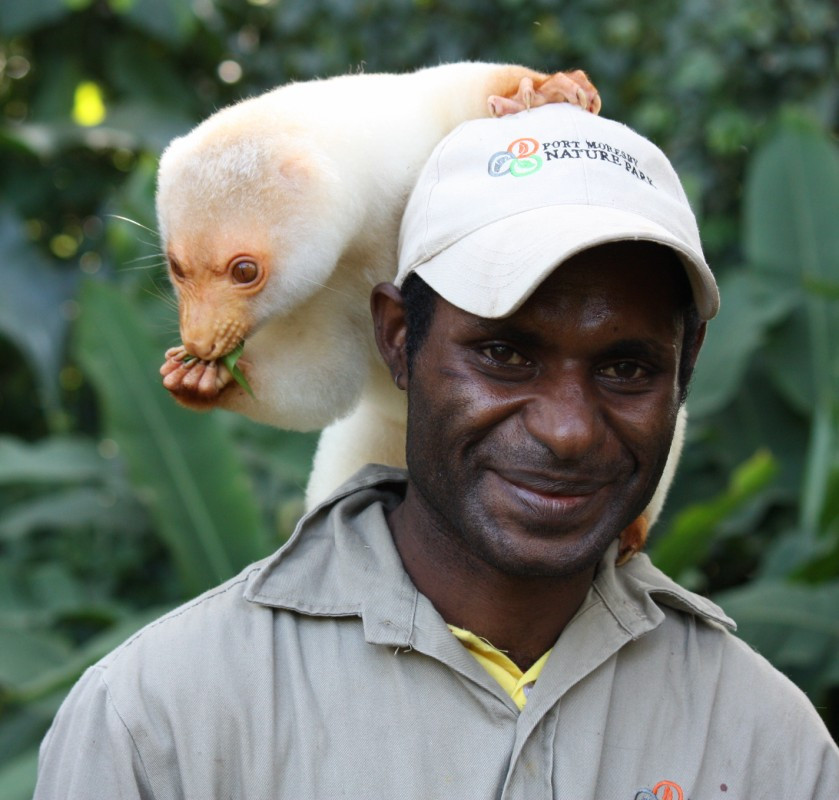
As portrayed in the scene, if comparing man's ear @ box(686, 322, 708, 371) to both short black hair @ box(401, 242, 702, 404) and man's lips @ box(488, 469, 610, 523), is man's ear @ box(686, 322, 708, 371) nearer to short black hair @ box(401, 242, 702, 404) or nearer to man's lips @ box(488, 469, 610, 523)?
short black hair @ box(401, 242, 702, 404)

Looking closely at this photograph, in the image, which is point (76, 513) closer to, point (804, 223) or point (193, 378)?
point (193, 378)

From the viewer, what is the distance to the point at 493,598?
1.82m

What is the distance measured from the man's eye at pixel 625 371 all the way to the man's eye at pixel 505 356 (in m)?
0.12

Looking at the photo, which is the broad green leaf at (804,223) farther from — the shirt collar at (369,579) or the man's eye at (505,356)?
the man's eye at (505,356)

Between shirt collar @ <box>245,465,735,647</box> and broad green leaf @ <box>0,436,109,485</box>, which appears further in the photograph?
broad green leaf @ <box>0,436,109,485</box>

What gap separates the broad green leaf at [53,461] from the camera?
4.23 m

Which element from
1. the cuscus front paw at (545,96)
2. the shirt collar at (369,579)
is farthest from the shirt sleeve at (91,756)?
the cuscus front paw at (545,96)

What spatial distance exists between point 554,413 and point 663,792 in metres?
0.57

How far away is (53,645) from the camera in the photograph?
3895 mm

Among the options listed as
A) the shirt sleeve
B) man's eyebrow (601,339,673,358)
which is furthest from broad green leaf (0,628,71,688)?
man's eyebrow (601,339,673,358)

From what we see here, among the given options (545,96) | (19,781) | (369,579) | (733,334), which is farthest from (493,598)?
(733,334)

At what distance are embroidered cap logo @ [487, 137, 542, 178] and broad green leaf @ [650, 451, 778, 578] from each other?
200 centimetres

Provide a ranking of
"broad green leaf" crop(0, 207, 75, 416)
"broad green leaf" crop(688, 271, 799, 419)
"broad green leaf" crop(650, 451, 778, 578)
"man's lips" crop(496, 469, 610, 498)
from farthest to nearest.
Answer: "broad green leaf" crop(0, 207, 75, 416)
"broad green leaf" crop(688, 271, 799, 419)
"broad green leaf" crop(650, 451, 778, 578)
"man's lips" crop(496, 469, 610, 498)

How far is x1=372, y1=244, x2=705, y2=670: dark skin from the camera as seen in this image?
1664mm
